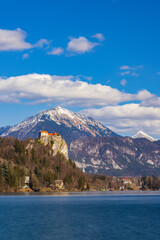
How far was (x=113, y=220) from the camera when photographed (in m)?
97.3

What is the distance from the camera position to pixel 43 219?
9800 centimetres

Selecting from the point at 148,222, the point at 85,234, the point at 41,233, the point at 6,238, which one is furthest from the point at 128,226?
the point at 6,238

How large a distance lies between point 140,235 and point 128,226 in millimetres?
13313

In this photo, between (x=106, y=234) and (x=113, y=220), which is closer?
(x=106, y=234)

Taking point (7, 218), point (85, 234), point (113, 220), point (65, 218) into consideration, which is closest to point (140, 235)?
point (85, 234)

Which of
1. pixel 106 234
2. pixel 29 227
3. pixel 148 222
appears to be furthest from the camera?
pixel 148 222

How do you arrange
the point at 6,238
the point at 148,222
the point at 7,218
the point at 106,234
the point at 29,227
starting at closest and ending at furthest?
the point at 6,238 → the point at 106,234 → the point at 29,227 → the point at 148,222 → the point at 7,218

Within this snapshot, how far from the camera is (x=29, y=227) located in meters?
82.9

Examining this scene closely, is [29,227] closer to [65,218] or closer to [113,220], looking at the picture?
[65,218]

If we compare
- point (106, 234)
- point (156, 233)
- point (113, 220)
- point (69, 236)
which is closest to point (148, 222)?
point (113, 220)

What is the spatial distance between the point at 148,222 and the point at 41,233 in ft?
107

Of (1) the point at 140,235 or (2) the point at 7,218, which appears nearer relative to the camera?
(1) the point at 140,235

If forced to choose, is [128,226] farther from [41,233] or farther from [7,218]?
[7,218]

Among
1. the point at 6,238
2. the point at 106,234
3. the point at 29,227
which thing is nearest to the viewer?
the point at 6,238
